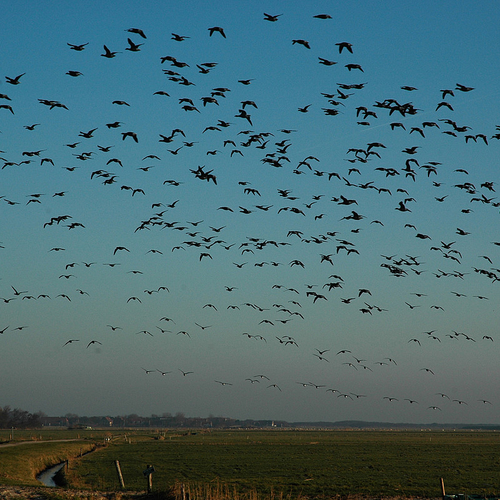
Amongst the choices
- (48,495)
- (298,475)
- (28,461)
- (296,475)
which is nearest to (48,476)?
(28,461)

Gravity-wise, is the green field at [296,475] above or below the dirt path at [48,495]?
below

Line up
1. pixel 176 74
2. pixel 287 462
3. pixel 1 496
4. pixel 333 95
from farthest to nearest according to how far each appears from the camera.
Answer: pixel 287 462, pixel 333 95, pixel 176 74, pixel 1 496

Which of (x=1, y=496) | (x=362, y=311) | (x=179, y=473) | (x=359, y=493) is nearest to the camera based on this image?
(x=1, y=496)

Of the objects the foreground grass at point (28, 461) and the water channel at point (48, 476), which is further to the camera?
the water channel at point (48, 476)

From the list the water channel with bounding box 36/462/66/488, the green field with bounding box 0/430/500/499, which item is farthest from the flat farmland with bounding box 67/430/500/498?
the water channel with bounding box 36/462/66/488

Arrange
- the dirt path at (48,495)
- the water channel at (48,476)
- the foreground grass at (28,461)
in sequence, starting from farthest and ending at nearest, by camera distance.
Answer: the water channel at (48,476)
the foreground grass at (28,461)
the dirt path at (48,495)

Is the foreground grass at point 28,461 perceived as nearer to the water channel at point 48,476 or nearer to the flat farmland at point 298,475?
the water channel at point 48,476

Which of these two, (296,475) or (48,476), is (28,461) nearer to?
(48,476)

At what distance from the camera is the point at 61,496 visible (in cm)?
3033

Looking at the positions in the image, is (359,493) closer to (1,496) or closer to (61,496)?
(61,496)

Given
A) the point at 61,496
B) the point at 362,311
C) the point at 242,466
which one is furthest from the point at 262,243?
the point at 242,466

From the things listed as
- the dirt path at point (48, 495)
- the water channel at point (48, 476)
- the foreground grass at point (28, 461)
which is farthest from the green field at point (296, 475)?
the dirt path at point (48, 495)

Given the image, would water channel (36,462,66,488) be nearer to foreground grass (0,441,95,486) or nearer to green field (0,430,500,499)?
foreground grass (0,441,95,486)

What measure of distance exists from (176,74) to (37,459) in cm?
4890
